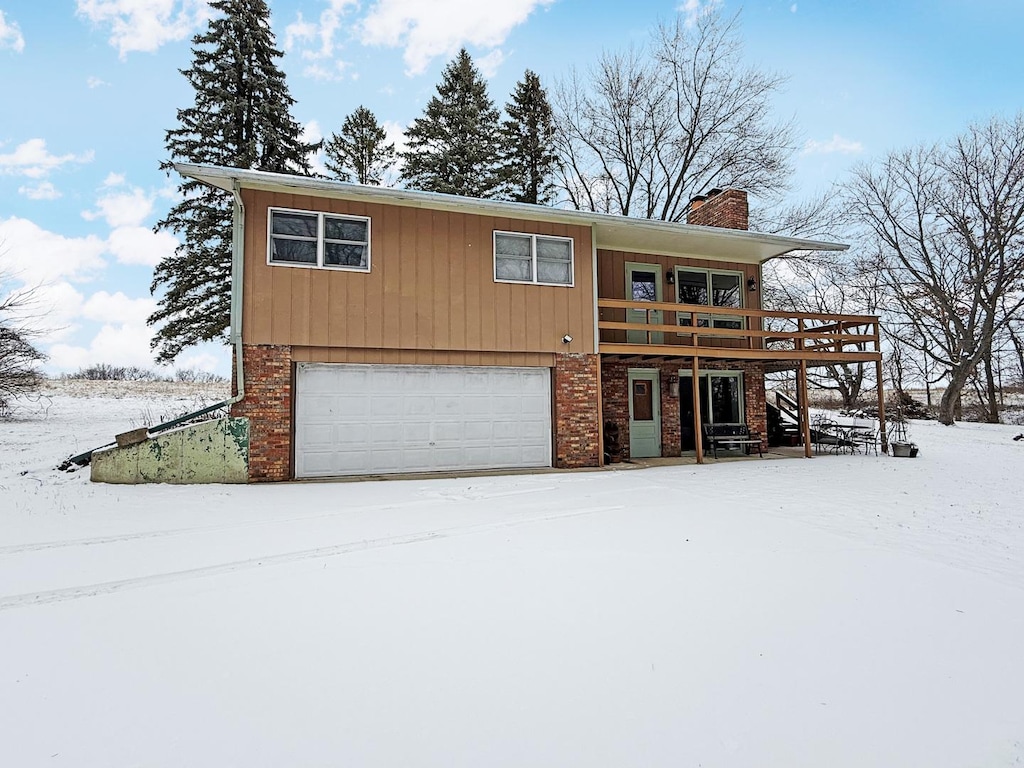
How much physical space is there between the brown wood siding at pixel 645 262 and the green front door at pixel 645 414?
995mm

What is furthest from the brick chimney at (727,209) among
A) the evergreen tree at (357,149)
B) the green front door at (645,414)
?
the evergreen tree at (357,149)

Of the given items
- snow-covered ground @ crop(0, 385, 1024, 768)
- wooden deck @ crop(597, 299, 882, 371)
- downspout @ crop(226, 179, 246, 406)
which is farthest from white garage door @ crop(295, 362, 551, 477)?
snow-covered ground @ crop(0, 385, 1024, 768)

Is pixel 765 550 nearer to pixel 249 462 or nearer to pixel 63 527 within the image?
pixel 63 527

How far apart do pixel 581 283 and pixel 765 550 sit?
704cm

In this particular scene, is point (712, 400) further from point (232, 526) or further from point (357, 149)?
point (357, 149)

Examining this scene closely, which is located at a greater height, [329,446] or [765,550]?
[329,446]

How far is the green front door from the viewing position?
12586 millimetres

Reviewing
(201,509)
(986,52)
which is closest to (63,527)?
(201,509)

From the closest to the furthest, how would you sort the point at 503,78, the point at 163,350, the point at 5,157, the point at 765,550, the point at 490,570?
1. the point at 490,570
2. the point at 765,550
3. the point at 5,157
4. the point at 163,350
5. the point at 503,78

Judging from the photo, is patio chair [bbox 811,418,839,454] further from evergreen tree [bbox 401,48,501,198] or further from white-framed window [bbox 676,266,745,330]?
evergreen tree [bbox 401,48,501,198]

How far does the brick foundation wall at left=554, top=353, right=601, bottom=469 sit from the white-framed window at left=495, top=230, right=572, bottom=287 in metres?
1.55

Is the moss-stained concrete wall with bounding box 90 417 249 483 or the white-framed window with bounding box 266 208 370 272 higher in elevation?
the white-framed window with bounding box 266 208 370 272

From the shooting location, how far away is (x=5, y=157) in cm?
1380

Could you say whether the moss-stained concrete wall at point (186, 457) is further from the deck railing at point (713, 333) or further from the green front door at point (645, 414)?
the green front door at point (645, 414)
